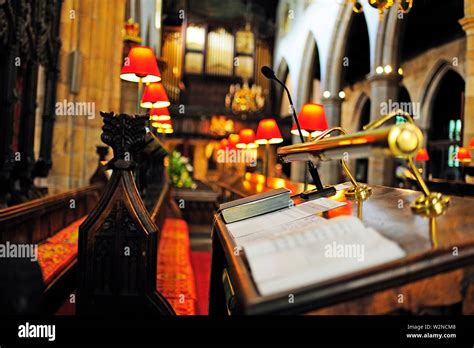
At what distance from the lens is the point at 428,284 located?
85 centimetres

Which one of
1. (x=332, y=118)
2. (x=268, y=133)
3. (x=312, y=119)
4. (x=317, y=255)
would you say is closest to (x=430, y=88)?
(x=332, y=118)

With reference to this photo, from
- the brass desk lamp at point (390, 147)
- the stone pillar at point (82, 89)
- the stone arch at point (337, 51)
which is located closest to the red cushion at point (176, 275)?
the brass desk lamp at point (390, 147)

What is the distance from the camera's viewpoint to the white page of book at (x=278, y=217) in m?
1.36

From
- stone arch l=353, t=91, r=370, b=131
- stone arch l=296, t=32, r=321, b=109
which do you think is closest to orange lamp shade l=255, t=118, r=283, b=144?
stone arch l=296, t=32, r=321, b=109

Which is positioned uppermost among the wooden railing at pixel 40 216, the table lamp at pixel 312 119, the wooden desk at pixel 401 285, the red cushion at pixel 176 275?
the table lamp at pixel 312 119

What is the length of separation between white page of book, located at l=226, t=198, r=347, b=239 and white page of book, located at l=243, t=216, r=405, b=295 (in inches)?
13.8

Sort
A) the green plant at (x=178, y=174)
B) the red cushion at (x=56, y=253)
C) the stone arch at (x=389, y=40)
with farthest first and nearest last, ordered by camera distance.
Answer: the green plant at (x=178, y=174) < the stone arch at (x=389, y=40) < the red cushion at (x=56, y=253)

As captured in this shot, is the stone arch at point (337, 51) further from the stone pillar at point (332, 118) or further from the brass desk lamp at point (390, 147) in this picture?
the brass desk lamp at point (390, 147)

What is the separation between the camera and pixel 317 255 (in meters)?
0.91

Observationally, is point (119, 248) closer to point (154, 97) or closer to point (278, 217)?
point (278, 217)

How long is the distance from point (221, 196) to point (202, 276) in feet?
16.7

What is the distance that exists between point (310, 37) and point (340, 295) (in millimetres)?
15247

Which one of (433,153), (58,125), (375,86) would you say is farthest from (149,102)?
(433,153)

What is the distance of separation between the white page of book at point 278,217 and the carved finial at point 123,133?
618 millimetres
